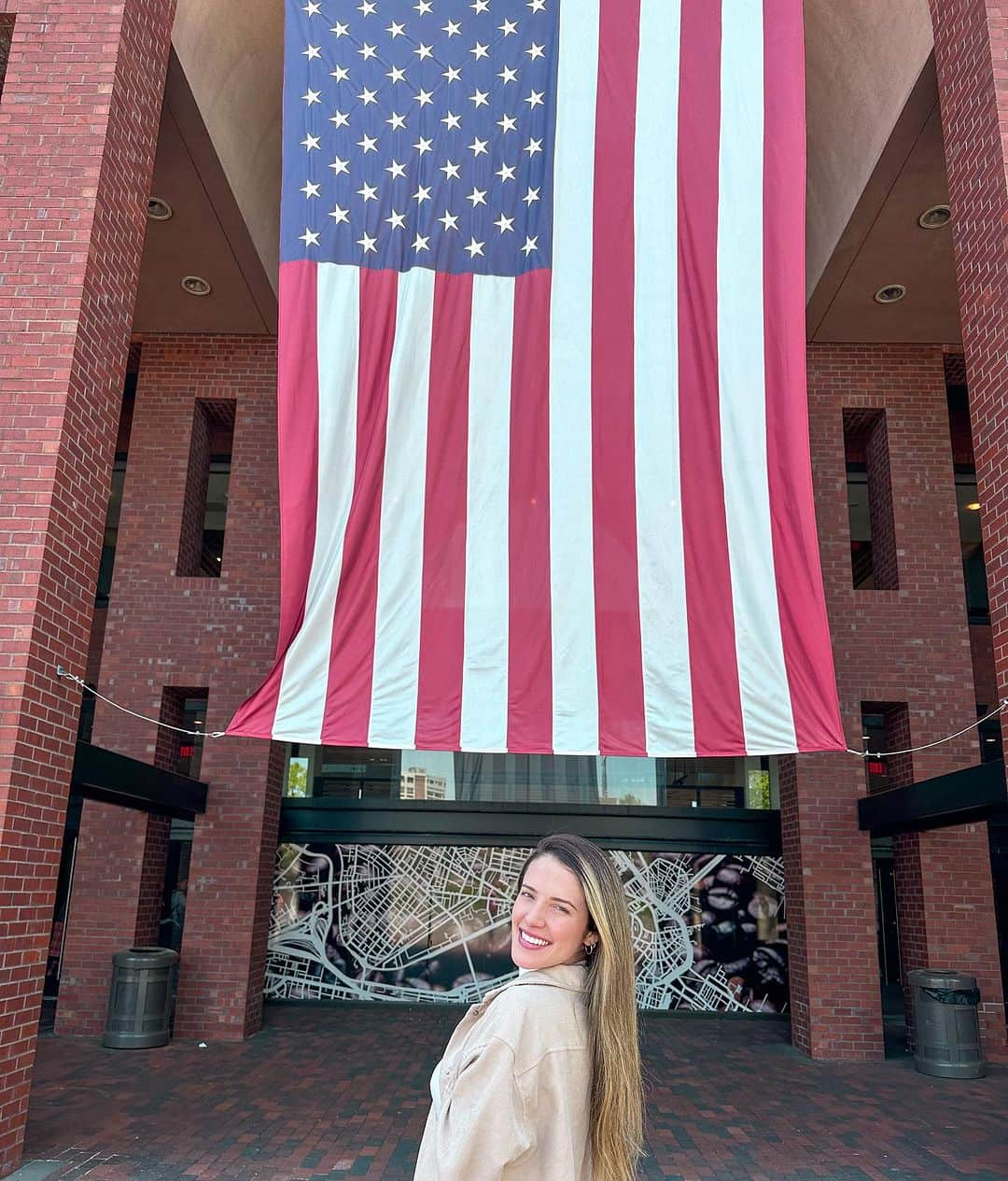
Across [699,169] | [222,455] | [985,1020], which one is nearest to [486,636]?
[699,169]

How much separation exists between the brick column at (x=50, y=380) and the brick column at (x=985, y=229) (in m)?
5.86

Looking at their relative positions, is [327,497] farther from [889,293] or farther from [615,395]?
[889,293]

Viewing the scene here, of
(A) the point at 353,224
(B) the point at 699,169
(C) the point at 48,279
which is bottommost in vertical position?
(C) the point at 48,279

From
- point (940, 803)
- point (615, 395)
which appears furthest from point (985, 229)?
point (940, 803)

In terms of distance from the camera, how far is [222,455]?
43.2 feet

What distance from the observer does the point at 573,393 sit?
19.5ft

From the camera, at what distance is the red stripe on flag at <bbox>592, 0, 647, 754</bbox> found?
554cm

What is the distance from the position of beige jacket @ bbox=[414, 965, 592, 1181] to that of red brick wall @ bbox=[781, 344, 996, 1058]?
912 cm

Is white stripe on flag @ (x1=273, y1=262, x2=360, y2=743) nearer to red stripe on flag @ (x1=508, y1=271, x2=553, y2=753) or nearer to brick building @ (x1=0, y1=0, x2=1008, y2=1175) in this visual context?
red stripe on flag @ (x1=508, y1=271, x2=553, y2=753)

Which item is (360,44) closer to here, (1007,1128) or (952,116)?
(952,116)

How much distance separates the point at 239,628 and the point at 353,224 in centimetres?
579

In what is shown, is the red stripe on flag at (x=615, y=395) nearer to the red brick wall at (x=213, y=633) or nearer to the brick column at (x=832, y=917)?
the brick column at (x=832, y=917)

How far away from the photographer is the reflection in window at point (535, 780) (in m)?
11.9

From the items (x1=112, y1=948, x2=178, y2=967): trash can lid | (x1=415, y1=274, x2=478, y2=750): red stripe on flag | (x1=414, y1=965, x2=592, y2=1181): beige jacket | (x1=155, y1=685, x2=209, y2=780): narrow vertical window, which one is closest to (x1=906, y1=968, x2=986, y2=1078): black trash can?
(x1=415, y1=274, x2=478, y2=750): red stripe on flag
